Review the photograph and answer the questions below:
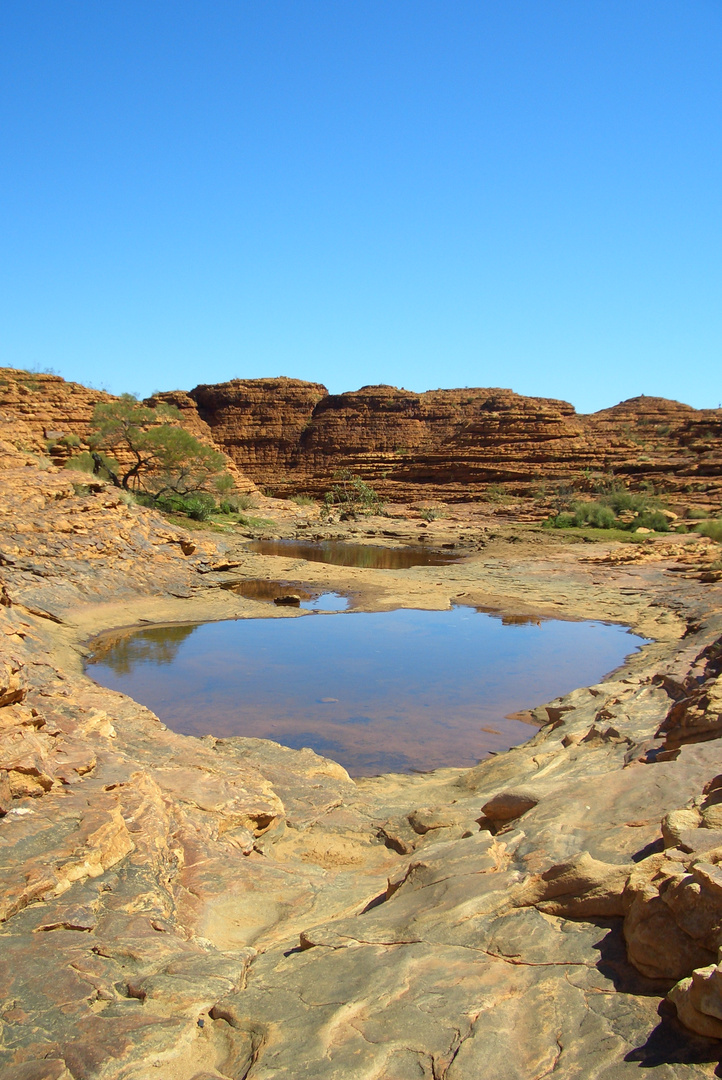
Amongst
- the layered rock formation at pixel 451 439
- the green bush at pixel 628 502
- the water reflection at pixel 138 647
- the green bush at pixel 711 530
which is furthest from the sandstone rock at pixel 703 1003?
the layered rock formation at pixel 451 439

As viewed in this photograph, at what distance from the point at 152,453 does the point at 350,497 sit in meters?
16.9

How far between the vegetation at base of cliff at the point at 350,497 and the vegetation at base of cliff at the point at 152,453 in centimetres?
822

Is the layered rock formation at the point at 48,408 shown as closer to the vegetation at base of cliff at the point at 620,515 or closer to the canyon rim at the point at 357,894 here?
the vegetation at base of cliff at the point at 620,515

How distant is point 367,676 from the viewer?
11.3m

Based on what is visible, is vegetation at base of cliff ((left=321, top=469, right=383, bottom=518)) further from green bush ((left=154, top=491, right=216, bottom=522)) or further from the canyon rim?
the canyon rim

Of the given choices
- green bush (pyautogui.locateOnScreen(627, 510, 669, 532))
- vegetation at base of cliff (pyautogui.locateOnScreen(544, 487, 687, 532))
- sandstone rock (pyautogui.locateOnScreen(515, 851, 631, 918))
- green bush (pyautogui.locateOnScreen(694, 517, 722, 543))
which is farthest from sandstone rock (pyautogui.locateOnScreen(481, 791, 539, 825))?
green bush (pyautogui.locateOnScreen(627, 510, 669, 532))

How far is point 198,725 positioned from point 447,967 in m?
6.67

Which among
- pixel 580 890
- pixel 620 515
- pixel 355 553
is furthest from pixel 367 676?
pixel 620 515

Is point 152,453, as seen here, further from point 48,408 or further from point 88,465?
point 48,408

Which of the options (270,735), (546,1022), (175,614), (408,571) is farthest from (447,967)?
(408,571)

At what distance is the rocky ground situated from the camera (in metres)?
2.36

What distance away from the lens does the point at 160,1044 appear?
2.62 meters

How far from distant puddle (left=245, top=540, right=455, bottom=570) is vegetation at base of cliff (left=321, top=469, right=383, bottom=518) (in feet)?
27.7

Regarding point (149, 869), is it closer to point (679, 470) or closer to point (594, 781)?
point (594, 781)
